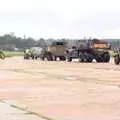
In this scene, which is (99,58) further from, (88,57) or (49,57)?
(49,57)

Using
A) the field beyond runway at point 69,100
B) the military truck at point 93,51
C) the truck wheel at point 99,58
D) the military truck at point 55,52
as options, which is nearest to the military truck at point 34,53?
the military truck at point 55,52

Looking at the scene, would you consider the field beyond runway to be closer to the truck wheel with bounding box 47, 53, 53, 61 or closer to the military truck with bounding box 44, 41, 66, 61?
the military truck with bounding box 44, 41, 66, 61

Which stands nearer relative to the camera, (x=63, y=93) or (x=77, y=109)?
(x=77, y=109)

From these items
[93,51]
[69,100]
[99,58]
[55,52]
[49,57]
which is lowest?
[49,57]

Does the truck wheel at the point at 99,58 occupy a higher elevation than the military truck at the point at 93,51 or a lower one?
lower

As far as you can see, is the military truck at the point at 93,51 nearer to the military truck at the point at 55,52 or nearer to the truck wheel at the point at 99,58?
the truck wheel at the point at 99,58

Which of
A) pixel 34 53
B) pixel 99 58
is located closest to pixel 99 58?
pixel 99 58

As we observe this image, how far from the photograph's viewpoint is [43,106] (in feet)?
47.7

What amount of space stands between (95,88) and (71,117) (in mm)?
8036

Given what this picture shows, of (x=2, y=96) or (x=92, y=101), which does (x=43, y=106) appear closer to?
(x=92, y=101)

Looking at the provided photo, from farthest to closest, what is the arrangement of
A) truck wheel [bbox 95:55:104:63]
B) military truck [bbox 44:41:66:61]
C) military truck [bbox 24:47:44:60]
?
military truck [bbox 24:47:44:60] → military truck [bbox 44:41:66:61] → truck wheel [bbox 95:55:104:63]

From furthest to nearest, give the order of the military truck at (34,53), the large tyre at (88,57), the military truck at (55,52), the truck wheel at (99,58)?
the military truck at (34,53), the military truck at (55,52), the truck wheel at (99,58), the large tyre at (88,57)

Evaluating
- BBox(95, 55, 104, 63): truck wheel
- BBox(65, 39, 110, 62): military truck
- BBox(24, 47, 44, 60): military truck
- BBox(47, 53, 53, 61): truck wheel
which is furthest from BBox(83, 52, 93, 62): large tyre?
BBox(24, 47, 44, 60): military truck

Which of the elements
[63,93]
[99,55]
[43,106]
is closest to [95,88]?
[63,93]
